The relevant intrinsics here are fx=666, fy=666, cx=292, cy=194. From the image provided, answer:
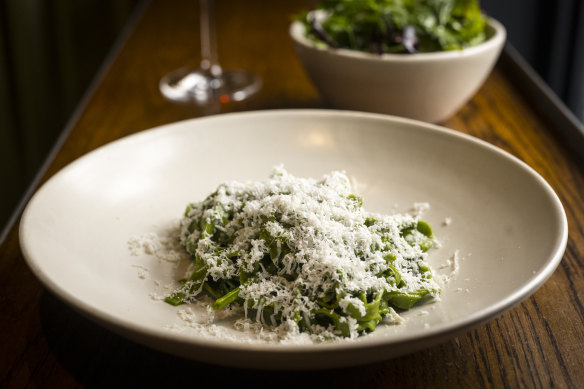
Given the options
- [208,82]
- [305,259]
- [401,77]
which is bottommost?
[208,82]

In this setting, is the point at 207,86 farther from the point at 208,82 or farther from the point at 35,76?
the point at 35,76

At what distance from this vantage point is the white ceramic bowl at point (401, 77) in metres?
1.62

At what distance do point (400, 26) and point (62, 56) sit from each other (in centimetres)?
224

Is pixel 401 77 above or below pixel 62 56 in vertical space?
above

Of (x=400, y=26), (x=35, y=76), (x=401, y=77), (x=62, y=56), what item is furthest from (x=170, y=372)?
(x=62, y=56)

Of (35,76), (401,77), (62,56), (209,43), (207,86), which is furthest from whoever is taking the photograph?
(62,56)

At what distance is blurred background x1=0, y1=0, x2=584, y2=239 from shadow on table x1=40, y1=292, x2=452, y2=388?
1981 millimetres

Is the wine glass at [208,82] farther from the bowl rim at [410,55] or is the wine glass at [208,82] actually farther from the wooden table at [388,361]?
the bowl rim at [410,55]

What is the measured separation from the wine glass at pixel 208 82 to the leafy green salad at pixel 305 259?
0.92 meters

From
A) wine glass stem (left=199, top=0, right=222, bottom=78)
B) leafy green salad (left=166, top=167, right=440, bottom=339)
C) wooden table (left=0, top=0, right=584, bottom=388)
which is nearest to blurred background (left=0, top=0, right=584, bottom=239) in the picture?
wine glass stem (left=199, top=0, right=222, bottom=78)

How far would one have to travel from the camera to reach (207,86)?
204 centimetres

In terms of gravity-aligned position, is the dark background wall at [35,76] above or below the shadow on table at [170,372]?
below

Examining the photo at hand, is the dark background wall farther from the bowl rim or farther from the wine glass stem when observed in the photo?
the bowl rim

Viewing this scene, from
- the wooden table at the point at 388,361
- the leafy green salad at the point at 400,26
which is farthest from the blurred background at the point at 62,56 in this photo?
the leafy green salad at the point at 400,26
